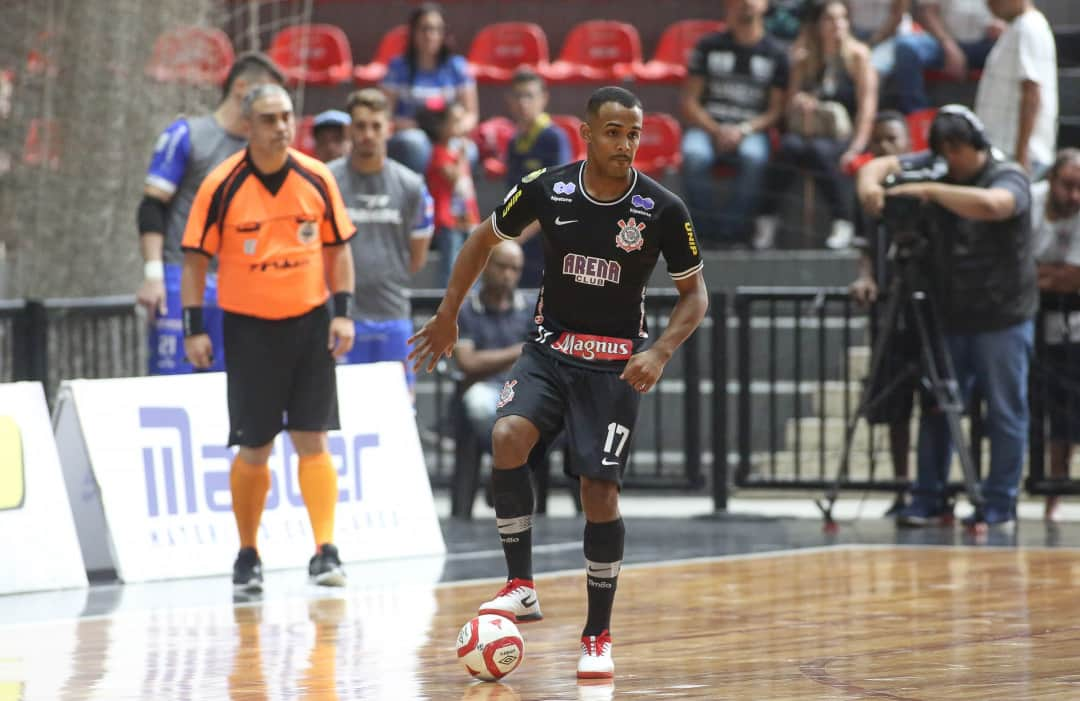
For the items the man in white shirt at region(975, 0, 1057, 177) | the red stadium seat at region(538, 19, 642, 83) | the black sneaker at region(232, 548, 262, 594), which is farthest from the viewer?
the red stadium seat at region(538, 19, 642, 83)

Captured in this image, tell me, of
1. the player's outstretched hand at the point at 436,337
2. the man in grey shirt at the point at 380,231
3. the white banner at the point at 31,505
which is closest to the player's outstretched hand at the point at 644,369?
the player's outstretched hand at the point at 436,337

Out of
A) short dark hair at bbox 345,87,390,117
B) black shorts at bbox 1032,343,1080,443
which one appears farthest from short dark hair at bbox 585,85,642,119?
black shorts at bbox 1032,343,1080,443

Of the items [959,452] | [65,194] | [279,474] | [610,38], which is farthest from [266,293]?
[610,38]

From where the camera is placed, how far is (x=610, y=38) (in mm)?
17938

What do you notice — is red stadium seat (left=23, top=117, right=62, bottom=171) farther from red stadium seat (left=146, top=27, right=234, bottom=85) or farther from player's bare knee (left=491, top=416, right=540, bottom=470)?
player's bare knee (left=491, top=416, right=540, bottom=470)

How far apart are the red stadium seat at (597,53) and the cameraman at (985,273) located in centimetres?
653

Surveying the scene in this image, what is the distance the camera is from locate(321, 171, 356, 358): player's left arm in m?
9.21

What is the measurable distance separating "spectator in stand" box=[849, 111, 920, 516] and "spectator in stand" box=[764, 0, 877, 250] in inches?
90.4

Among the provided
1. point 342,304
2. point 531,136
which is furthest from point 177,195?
point 531,136

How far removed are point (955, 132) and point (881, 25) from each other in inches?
193

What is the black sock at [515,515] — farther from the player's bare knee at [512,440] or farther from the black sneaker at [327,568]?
the black sneaker at [327,568]

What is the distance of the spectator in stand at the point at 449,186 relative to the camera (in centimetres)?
1470

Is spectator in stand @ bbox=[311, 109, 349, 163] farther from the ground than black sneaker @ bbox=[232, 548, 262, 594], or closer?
farther from the ground

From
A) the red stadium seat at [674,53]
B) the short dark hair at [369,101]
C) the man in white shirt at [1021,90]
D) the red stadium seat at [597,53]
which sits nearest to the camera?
the short dark hair at [369,101]
